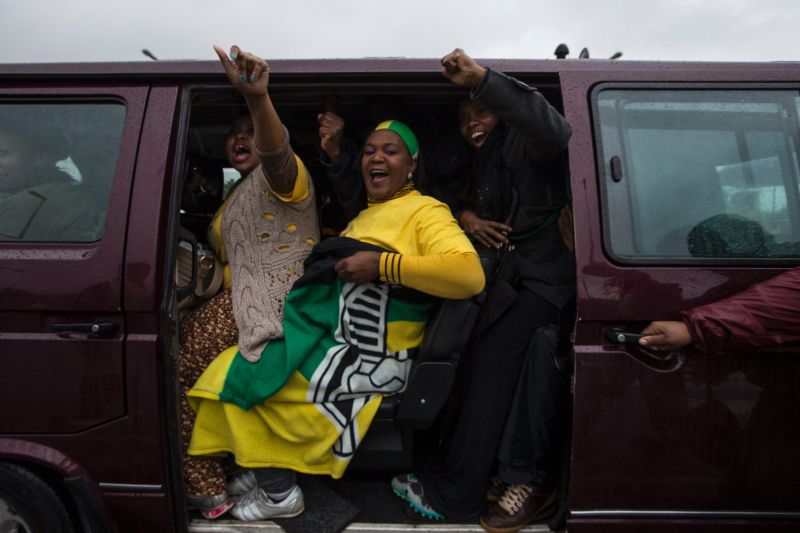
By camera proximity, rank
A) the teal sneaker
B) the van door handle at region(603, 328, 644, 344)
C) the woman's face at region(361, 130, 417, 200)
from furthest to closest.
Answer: the woman's face at region(361, 130, 417, 200) → the teal sneaker → the van door handle at region(603, 328, 644, 344)

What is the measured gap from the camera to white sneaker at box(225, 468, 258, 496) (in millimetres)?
2148

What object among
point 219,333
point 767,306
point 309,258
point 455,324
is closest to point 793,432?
point 767,306

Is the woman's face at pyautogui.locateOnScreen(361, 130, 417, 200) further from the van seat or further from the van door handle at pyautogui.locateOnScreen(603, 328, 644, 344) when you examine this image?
the van door handle at pyautogui.locateOnScreen(603, 328, 644, 344)

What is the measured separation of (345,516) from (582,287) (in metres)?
1.29

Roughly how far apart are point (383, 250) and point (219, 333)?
0.77 metres

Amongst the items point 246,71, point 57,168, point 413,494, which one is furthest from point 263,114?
point 413,494

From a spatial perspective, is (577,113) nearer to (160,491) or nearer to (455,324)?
(455,324)

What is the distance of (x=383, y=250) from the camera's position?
6.72 feet

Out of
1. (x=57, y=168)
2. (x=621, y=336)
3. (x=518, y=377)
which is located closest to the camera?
(x=621, y=336)

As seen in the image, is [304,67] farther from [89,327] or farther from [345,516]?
[345,516]

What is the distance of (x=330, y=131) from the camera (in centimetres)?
227

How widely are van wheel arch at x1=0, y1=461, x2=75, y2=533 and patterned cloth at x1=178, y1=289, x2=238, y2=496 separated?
0.43m

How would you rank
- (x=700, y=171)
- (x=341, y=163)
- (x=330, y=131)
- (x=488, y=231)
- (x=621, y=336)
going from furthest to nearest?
(x=341, y=163)
(x=330, y=131)
(x=488, y=231)
(x=700, y=171)
(x=621, y=336)

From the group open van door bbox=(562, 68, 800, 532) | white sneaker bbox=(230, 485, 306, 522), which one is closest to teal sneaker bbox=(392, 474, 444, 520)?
white sneaker bbox=(230, 485, 306, 522)
